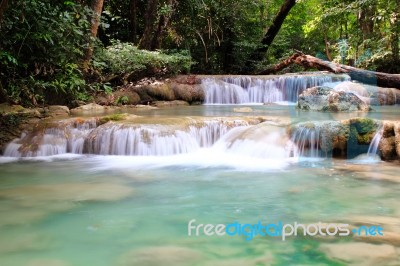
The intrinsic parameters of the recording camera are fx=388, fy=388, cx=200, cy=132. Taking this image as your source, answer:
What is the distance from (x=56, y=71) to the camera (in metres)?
8.34

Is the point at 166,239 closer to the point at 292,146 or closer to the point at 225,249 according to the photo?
the point at 225,249

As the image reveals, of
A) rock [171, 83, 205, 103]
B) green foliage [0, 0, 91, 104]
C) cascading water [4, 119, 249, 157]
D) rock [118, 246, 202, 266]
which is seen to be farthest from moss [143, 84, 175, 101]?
rock [118, 246, 202, 266]

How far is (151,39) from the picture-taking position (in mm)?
13852

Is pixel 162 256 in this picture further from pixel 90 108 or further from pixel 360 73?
pixel 360 73

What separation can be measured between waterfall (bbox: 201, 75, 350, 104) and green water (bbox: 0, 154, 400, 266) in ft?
22.3

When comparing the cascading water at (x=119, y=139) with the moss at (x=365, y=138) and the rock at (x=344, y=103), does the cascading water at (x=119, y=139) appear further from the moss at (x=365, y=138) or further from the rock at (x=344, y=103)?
the rock at (x=344, y=103)

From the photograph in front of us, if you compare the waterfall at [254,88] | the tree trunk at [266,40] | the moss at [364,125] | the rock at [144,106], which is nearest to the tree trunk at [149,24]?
the waterfall at [254,88]

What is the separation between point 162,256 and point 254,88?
409 inches

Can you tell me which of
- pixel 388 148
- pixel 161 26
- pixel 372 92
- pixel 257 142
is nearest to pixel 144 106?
pixel 161 26

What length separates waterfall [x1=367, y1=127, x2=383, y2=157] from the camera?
5.69 meters

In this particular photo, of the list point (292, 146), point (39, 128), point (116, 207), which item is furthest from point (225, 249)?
point (39, 128)

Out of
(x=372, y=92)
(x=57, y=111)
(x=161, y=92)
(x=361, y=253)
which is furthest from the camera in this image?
(x=161, y=92)

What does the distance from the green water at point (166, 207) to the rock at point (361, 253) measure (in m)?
0.07

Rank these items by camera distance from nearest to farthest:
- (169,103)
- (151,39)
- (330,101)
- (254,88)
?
(330,101) → (169,103) → (254,88) → (151,39)
